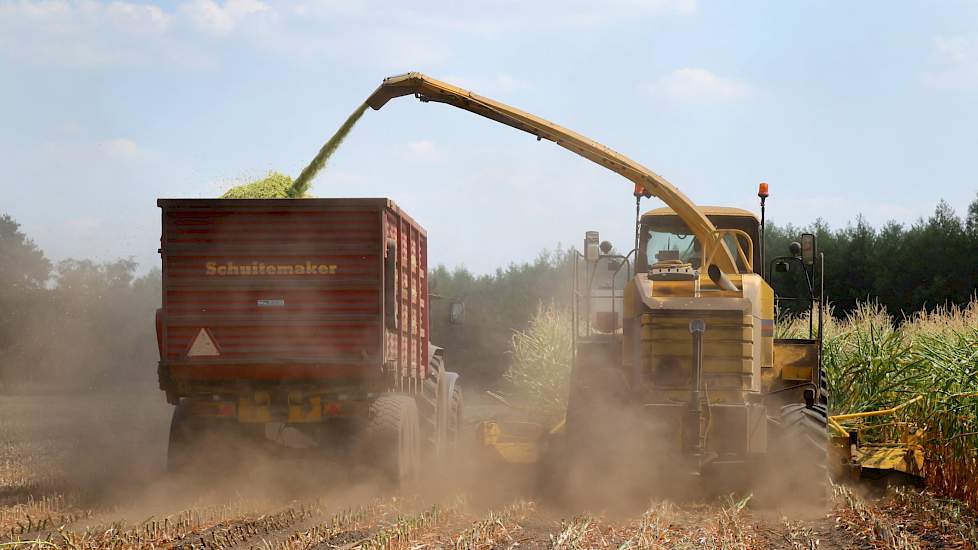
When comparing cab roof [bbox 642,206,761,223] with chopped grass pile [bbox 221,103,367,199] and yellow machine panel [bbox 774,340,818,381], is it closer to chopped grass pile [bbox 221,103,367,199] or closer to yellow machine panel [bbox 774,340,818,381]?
yellow machine panel [bbox 774,340,818,381]

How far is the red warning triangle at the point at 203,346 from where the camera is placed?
A: 10.0m

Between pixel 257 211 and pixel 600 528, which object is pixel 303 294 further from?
pixel 600 528

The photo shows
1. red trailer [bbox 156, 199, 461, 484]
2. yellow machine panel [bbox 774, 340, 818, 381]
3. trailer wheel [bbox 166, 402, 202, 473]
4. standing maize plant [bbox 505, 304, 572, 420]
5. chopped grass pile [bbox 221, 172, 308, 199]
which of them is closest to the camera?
red trailer [bbox 156, 199, 461, 484]

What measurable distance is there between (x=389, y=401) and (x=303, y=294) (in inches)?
54.4

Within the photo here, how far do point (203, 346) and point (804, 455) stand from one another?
567 centimetres

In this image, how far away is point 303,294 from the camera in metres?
10.1

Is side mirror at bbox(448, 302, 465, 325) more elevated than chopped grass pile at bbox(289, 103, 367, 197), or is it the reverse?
chopped grass pile at bbox(289, 103, 367, 197)

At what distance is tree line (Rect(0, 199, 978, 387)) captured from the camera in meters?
31.9

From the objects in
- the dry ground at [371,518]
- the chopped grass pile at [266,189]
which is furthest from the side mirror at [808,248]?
the chopped grass pile at [266,189]

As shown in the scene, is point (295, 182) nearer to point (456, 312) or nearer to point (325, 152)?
point (325, 152)

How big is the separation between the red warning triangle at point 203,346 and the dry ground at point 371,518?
129 centimetres

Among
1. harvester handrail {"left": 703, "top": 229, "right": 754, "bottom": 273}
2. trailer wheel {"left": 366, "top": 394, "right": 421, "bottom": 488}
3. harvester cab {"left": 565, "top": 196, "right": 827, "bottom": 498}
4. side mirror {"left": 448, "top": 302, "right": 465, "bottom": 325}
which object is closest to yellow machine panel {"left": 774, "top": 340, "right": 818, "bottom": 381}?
harvester cab {"left": 565, "top": 196, "right": 827, "bottom": 498}

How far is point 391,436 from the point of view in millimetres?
10180

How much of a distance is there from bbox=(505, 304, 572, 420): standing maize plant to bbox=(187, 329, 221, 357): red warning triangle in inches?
383
